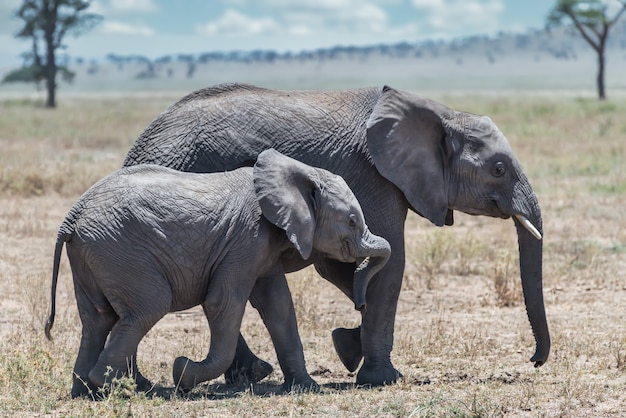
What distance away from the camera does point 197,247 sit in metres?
6.47

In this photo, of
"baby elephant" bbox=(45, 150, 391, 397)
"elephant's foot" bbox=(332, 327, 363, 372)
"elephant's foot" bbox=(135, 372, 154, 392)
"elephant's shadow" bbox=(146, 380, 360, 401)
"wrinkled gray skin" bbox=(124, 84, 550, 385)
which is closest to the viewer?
"baby elephant" bbox=(45, 150, 391, 397)

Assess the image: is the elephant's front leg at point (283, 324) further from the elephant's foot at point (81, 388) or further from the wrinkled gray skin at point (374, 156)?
the elephant's foot at point (81, 388)

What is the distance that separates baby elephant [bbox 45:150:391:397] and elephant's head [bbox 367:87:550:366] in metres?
0.68

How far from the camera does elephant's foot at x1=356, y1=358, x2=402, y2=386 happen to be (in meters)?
7.38

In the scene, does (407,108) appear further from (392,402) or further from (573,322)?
(573,322)

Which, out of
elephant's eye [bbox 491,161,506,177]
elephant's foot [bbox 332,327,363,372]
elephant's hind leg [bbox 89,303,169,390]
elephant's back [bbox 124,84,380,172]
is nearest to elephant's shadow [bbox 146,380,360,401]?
elephant's foot [bbox 332,327,363,372]

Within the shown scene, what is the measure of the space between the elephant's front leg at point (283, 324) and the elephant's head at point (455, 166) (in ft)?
3.69

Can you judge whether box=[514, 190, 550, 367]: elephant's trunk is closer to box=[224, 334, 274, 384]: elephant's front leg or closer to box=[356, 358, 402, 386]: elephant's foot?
box=[356, 358, 402, 386]: elephant's foot

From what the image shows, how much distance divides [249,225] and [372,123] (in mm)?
1260

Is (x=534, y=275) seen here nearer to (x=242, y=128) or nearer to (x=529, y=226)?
(x=529, y=226)

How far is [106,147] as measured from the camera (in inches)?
937

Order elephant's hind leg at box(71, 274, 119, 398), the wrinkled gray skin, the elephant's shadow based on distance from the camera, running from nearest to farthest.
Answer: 1. elephant's hind leg at box(71, 274, 119, 398)
2. the elephant's shadow
3. the wrinkled gray skin

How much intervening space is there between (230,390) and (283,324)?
0.71 meters

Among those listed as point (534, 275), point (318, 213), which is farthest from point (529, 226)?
point (318, 213)
